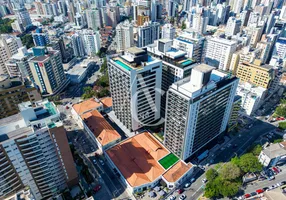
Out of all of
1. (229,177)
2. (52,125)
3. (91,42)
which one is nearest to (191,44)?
(229,177)

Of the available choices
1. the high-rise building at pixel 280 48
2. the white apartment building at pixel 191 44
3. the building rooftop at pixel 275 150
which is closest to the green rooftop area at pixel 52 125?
the building rooftop at pixel 275 150

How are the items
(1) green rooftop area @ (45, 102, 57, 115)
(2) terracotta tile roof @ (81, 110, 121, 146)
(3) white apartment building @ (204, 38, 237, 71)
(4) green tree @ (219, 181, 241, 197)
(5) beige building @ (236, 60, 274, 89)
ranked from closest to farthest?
(1) green rooftop area @ (45, 102, 57, 115)
(4) green tree @ (219, 181, 241, 197)
(2) terracotta tile roof @ (81, 110, 121, 146)
(5) beige building @ (236, 60, 274, 89)
(3) white apartment building @ (204, 38, 237, 71)

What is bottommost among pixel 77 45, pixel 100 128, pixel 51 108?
pixel 100 128

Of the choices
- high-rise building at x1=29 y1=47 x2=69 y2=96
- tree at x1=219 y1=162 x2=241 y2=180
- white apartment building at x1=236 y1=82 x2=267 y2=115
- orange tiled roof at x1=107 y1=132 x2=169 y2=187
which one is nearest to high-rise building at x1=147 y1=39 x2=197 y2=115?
orange tiled roof at x1=107 y1=132 x2=169 y2=187

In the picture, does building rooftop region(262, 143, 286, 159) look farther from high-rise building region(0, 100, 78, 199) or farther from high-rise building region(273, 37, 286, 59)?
high-rise building region(273, 37, 286, 59)

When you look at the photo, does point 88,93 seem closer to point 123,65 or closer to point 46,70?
point 46,70

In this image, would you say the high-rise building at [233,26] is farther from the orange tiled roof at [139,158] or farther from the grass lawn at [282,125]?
the orange tiled roof at [139,158]
